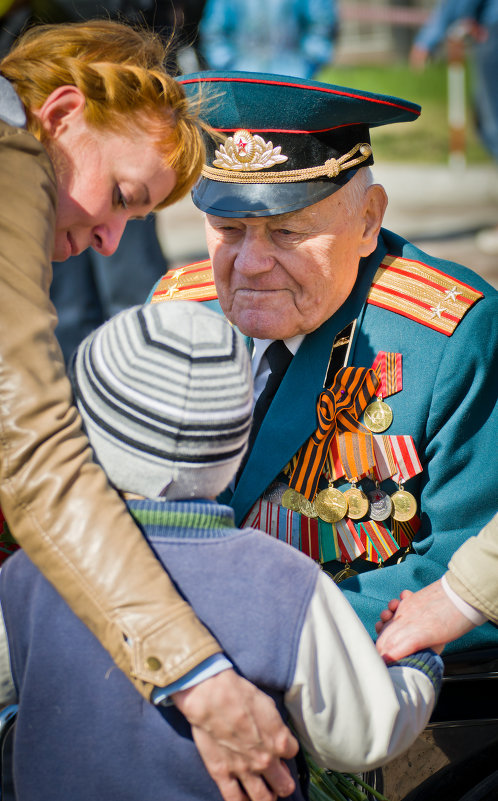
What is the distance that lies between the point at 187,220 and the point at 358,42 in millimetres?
14717

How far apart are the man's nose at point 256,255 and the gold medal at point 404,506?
0.60 metres

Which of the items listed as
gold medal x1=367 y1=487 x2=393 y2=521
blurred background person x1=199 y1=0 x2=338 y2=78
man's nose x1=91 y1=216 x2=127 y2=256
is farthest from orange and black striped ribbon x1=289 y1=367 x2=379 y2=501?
blurred background person x1=199 y1=0 x2=338 y2=78

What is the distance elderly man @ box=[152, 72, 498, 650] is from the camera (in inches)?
80.4

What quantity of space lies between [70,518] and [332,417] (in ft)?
3.06

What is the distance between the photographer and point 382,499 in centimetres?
211

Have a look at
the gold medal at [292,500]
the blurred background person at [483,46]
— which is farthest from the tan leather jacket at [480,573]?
the blurred background person at [483,46]

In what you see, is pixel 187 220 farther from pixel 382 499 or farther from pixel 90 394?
pixel 90 394

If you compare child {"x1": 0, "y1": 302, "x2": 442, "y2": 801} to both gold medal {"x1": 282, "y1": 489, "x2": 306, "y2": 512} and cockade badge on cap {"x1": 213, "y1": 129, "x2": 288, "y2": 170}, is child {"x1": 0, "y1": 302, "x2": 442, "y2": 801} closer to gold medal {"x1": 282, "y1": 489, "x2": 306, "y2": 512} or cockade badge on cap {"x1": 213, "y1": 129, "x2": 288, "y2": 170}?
gold medal {"x1": 282, "y1": 489, "x2": 306, "y2": 512}

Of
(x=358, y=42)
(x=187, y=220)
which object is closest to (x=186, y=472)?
(x=187, y=220)

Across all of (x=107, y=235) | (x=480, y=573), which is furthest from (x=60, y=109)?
(x=480, y=573)

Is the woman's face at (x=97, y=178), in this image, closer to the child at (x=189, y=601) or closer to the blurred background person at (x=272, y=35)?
the child at (x=189, y=601)

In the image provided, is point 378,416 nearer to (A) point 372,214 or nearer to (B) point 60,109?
(A) point 372,214

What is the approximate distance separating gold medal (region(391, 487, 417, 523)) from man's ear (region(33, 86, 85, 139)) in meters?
1.07

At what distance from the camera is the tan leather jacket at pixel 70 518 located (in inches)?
50.7
